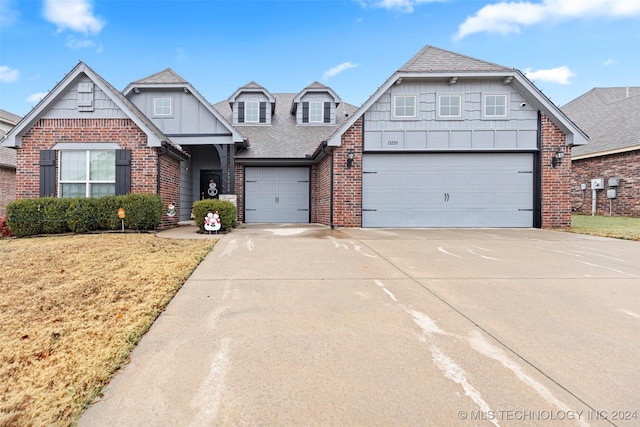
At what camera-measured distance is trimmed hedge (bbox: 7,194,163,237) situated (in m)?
8.21

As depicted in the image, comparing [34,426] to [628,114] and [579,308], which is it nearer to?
[579,308]

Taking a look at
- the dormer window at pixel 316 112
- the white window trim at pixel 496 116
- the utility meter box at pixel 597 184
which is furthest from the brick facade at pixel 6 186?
the utility meter box at pixel 597 184

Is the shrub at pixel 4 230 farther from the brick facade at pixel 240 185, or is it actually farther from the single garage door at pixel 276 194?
the single garage door at pixel 276 194

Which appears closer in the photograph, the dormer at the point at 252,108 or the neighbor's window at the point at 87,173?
the neighbor's window at the point at 87,173

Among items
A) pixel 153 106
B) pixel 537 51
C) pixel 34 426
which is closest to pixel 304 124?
pixel 153 106

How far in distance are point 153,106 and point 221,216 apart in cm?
623

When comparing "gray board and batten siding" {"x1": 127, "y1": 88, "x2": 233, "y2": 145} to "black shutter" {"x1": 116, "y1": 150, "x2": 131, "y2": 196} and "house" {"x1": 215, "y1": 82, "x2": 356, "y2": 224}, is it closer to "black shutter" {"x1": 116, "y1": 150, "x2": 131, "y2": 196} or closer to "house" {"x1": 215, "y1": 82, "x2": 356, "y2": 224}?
"house" {"x1": 215, "y1": 82, "x2": 356, "y2": 224}

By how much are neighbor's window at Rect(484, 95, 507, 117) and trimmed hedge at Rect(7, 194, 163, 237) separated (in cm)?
1143

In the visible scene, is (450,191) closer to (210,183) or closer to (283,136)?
(283,136)

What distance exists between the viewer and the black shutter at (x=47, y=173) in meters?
9.58

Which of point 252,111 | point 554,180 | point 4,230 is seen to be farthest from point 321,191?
point 4,230

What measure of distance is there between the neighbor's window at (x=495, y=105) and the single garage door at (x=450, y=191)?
57.4 inches

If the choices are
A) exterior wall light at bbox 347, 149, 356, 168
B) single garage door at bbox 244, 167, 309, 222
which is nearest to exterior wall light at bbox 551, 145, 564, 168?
exterior wall light at bbox 347, 149, 356, 168

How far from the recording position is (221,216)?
29.1 ft
